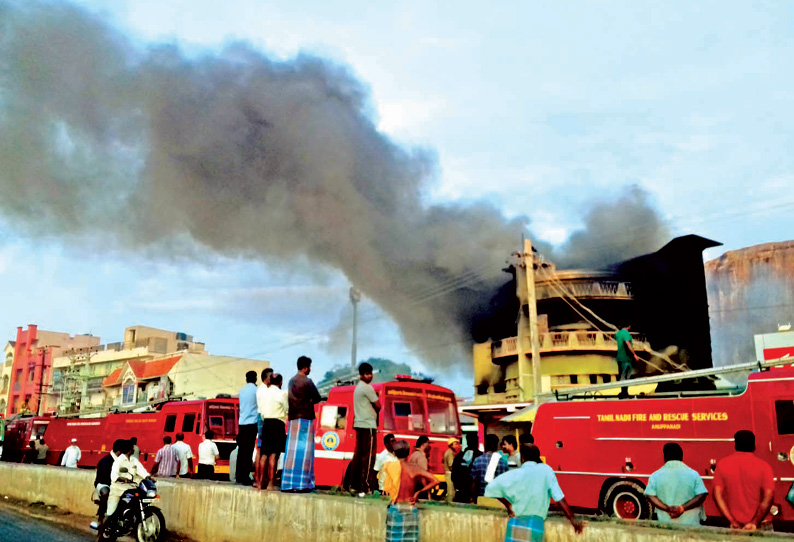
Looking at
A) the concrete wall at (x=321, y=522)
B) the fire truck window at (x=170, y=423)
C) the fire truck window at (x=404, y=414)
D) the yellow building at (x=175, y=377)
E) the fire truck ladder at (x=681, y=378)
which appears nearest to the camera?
the concrete wall at (x=321, y=522)

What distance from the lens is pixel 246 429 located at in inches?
359

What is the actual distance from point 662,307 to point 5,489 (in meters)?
35.3

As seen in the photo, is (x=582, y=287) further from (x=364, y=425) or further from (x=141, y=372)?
(x=141, y=372)

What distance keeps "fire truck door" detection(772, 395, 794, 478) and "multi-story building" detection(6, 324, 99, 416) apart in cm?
6944

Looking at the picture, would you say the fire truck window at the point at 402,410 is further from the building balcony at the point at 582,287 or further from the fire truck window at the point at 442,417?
the building balcony at the point at 582,287

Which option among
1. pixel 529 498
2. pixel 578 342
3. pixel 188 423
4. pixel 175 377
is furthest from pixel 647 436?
pixel 175 377

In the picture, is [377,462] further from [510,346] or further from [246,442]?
[510,346]

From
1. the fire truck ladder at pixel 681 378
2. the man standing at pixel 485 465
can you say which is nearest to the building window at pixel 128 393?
the fire truck ladder at pixel 681 378

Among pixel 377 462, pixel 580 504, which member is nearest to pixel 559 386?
pixel 580 504

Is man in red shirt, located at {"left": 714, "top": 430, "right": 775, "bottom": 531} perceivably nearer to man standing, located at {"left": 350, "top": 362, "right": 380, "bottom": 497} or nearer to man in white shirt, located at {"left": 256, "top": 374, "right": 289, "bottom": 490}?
man standing, located at {"left": 350, "top": 362, "right": 380, "bottom": 497}

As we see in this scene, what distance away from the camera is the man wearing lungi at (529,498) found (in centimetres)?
493

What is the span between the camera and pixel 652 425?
11633mm

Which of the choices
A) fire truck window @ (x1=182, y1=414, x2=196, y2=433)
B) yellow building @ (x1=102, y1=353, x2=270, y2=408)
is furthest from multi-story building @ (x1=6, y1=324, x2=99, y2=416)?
fire truck window @ (x1=182, y1=414, x2=196, y2=433)

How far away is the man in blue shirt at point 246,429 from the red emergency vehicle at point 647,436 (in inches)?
245
